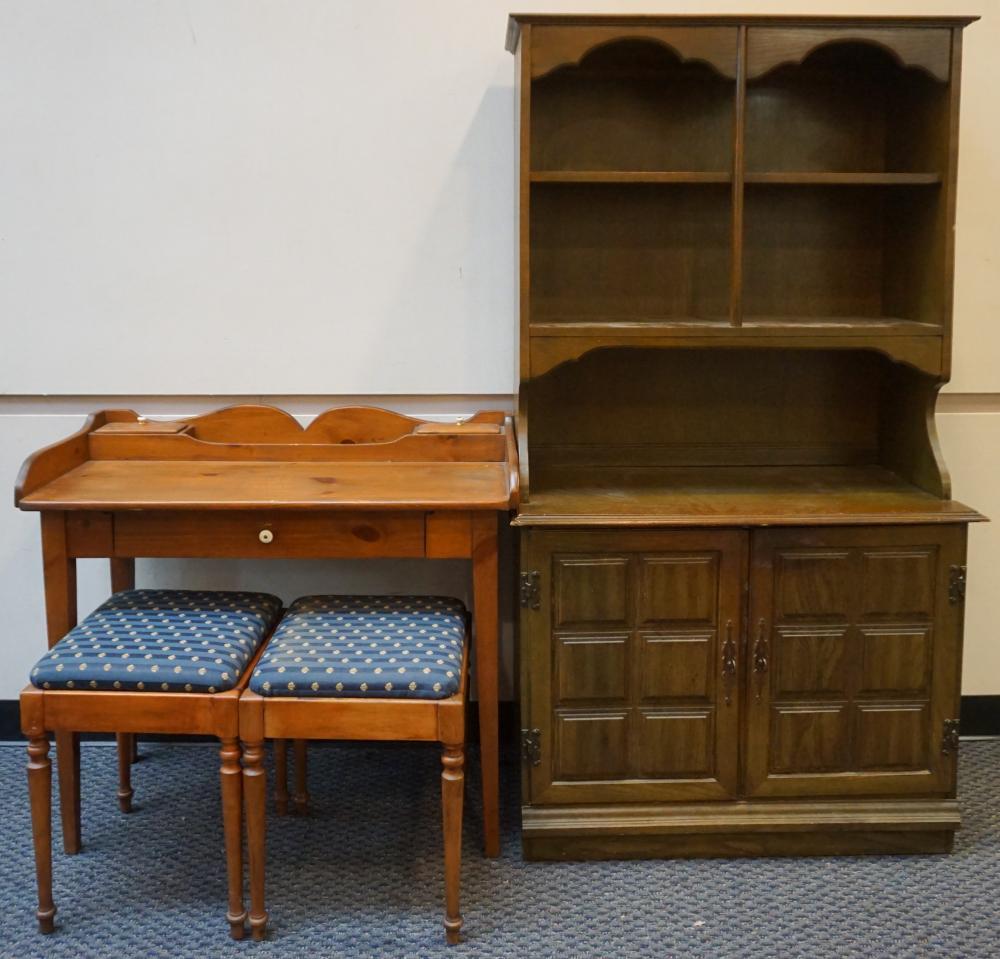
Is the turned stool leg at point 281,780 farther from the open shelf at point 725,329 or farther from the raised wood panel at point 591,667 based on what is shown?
the open shelf at point 725,329

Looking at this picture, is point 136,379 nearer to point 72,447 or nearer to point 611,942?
point 72,447

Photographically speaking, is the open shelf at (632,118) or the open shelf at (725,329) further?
the open shelf at (632,118)

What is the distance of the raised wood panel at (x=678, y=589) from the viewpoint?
2494 millimetres

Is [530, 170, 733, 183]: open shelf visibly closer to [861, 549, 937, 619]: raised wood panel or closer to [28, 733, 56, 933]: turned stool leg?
[861, 549, 937, 619]: raised wood panel

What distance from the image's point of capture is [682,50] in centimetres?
244

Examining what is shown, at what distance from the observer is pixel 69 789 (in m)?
2.59

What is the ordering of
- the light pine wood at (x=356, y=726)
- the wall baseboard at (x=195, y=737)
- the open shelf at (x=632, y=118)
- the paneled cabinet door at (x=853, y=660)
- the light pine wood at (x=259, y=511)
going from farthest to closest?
the wall baseboard at (x=195, y=737) → the open shelf at (x=632, y=118) → the paneled cabinet door at (x=853, y=660) → the light pine wood at (x=259, y=511) → the light pine wood at (x=356, y=726)

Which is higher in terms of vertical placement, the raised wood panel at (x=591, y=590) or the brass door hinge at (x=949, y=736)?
the raised wood panel at (x=591, y=590)

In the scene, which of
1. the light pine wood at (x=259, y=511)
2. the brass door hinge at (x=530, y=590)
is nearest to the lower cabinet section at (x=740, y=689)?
the brass door hinge at (x=530, y=590)

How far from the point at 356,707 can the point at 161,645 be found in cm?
44

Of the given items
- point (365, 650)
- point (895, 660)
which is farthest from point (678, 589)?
point (365, 650)

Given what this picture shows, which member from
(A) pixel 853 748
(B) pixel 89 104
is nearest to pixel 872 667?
(A) pixel 853 748

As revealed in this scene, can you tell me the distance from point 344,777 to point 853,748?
4.20 feet

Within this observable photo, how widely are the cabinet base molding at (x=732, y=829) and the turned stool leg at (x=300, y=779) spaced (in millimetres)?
580
